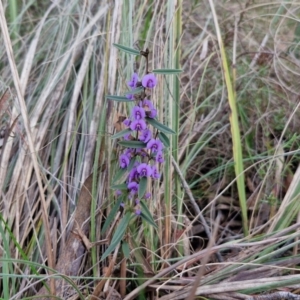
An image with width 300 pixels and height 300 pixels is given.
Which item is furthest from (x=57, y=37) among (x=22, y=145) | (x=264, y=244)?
(x=264, y=244)

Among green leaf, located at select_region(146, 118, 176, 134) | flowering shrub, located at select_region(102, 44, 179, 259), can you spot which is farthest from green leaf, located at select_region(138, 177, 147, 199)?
green leaf, located at select_region(146, 118, 176, 134)

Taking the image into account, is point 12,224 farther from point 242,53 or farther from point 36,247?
point 242,53

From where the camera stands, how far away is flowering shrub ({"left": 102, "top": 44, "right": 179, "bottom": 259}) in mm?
998

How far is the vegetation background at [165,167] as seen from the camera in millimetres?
1109

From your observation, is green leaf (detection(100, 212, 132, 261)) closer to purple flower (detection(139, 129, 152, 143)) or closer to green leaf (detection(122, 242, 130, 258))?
green leaf (detection(122, 242, 130, 258))

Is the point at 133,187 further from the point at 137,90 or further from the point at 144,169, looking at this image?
the point at 137,90

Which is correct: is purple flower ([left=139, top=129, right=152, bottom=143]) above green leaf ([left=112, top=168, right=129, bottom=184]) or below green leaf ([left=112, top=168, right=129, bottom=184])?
above

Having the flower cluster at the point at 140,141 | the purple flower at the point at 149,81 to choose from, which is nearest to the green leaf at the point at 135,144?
the flower cluster at the point at 140,141

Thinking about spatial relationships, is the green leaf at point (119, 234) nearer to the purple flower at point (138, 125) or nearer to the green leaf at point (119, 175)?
the green leaf at point (119, 175)

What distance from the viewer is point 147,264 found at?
44.5 inches

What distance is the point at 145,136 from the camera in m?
1.02

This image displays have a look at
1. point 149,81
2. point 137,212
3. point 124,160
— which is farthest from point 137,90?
point 137,212

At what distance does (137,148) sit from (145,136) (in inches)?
1.2

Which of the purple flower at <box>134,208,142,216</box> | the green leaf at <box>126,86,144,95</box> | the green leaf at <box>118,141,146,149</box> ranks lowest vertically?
the purple flower at <box>134,208,142,216</box>
